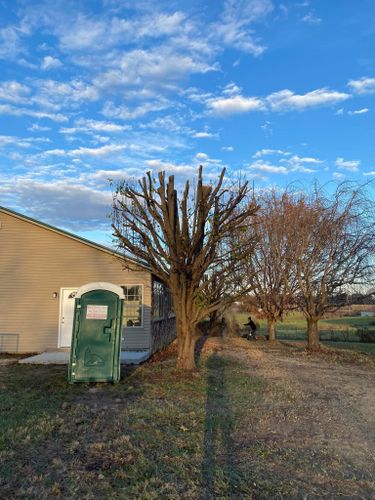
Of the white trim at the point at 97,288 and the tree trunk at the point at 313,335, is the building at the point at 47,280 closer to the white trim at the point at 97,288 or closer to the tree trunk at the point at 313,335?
the white trim at the point at 97,288

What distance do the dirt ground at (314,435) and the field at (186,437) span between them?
0.02m

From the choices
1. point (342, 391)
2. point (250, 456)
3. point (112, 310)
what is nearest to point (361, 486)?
point (250, 456)

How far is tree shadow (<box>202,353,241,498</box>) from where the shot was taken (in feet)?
14.1

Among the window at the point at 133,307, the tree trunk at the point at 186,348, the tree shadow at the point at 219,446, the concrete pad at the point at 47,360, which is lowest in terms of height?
the tree shadow at the point at 219,446

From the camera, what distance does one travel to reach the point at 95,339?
9445mm

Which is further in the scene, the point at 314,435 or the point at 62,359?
the point at 62,359

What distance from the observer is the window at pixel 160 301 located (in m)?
16.6

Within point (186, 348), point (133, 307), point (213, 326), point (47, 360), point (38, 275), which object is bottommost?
point (47, 360)

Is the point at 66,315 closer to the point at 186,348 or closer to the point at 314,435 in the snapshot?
the point at 186,348

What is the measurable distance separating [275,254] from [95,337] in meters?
11.5

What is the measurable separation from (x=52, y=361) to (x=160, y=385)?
5.04 meters

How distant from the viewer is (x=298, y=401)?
26.4 ft

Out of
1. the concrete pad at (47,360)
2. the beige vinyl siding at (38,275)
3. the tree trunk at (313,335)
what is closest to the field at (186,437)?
the concrete pad at (47,360)

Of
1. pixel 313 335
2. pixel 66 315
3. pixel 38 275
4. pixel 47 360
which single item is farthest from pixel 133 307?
pixel 313 335
